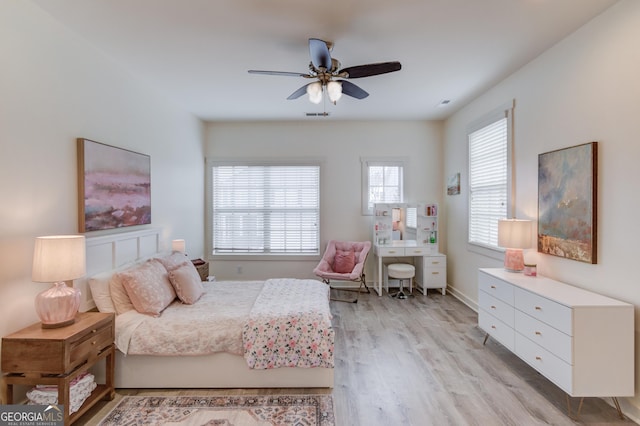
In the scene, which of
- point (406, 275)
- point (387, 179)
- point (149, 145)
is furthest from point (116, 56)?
point (406, 275)

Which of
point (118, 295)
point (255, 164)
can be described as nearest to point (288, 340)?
point (118, 295)

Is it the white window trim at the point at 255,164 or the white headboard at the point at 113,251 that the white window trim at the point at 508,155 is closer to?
the white window trim at the point at 255,164

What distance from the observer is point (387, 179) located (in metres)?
5.36

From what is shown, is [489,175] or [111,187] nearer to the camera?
[111,187]

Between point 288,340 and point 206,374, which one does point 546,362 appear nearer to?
point 288,340

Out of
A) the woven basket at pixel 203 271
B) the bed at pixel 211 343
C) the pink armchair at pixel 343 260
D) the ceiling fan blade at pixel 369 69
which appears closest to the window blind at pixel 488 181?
the pink armchair at pixel 343 260

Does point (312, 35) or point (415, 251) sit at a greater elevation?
point (312, 35)

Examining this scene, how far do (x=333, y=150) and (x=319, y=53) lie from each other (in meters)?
3.03

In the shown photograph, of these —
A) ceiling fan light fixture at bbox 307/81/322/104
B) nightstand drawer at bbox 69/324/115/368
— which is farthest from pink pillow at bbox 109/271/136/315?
ceiling fan light fixture at bbox 307/81/322/104

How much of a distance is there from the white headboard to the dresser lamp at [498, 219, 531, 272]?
3736 mm

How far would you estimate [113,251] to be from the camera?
286cm

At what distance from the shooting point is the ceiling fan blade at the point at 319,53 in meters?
2.14

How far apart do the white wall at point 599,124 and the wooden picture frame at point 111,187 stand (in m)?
4.10

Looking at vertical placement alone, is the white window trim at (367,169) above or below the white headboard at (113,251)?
above
